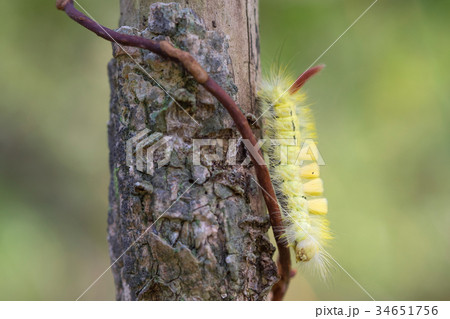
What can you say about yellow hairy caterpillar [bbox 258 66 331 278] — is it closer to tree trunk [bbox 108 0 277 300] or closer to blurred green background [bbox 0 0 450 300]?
tree trunk [bbox 108 0 277 300]

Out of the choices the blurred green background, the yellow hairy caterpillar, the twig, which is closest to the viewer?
the twig

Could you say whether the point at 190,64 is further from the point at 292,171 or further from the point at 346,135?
the point at 346,135

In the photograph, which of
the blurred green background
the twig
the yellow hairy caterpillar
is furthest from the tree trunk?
the blurred green background

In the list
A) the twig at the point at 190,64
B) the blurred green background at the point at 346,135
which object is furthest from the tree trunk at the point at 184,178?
the blurred green background at the point at 346,135

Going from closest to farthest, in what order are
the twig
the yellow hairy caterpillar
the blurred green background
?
the twig
the yellow hairy caterpillar
the blurred green background

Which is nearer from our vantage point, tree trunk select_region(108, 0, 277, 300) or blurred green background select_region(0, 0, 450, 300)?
tree trunk select_region(108, 0, 277, 300)

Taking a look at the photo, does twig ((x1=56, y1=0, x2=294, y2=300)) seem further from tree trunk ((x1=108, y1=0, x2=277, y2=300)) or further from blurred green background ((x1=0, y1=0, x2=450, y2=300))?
blurred green background ((x1=0, y1=0, x2=450, y2=300))
